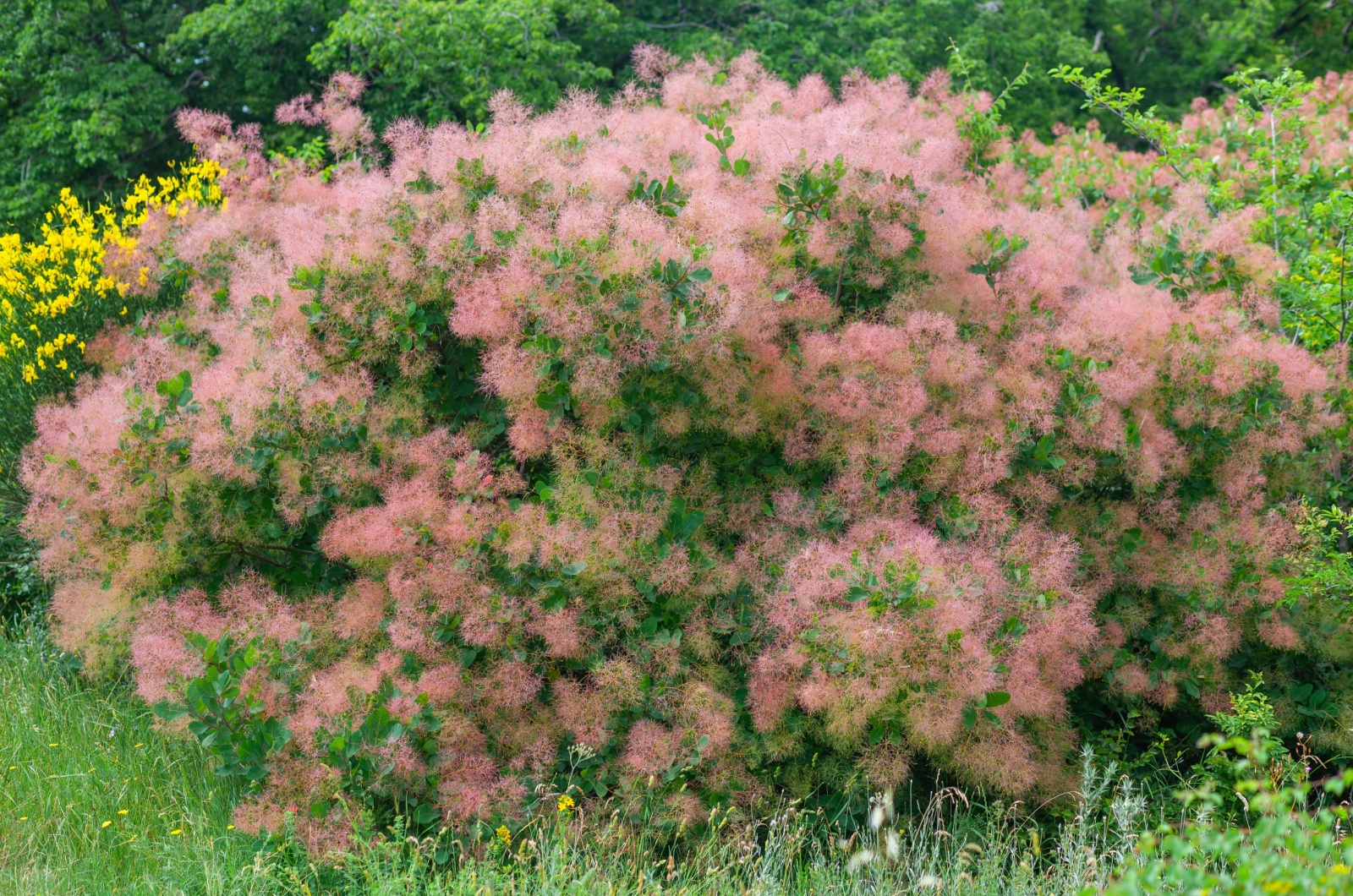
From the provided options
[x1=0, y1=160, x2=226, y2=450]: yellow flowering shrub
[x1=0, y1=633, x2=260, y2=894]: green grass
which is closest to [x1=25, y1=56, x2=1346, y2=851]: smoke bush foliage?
[x1=0, y1=633, x2=260, y2=894]: green grass

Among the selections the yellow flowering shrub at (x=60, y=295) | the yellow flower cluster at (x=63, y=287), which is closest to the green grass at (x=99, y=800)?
the yellow flowering shrub at (x=60, y=295)

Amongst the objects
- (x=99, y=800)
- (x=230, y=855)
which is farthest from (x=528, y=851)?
(x=99, y=800)

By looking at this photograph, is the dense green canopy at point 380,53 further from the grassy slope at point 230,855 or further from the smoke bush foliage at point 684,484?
the grassy slope at point 230,855

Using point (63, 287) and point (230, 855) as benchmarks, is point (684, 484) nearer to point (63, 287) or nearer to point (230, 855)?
point (230, 855)

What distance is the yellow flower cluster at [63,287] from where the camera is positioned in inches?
243

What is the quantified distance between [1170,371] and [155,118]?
501 inches

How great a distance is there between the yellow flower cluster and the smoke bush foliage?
110 cm

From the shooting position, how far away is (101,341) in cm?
615

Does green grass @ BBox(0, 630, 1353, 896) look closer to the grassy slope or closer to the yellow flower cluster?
the grassy slope

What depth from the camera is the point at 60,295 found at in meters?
6.39

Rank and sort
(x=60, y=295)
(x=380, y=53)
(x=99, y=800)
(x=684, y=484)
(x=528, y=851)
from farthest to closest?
(x=380, y=53) < (x=60, y=295) < (x=684, y=484) < (x=99, y=800) < (x=528, y=851)

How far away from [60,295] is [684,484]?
454 centimetres

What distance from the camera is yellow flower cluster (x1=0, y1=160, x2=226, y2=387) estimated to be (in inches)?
243

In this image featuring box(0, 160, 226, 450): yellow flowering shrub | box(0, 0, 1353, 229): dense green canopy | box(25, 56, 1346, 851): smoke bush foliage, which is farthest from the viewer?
box(0, 0, 1353, 229): dense green canopy
